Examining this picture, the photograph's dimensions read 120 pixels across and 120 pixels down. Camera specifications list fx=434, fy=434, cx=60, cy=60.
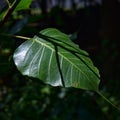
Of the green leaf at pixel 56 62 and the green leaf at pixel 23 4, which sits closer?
the green leaf at pixel 56 62

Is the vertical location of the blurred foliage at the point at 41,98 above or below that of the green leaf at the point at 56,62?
below

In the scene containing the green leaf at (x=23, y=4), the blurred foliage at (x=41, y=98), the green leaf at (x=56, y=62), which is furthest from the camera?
the blurred foliage at (x=41, y=98)

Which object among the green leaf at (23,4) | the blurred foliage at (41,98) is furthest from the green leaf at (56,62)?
the blurred foliage at (41,98)

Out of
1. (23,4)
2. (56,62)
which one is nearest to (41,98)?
(23,4)

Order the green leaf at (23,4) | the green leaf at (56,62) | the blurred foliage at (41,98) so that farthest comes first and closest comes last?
1. the blurred foliage at (41,98)
2. the green leaf at (23,4)
3. the green leaf at (56,62)

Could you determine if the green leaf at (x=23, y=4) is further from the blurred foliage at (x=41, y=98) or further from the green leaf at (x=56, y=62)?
the blurred foliage at (x=41, y=98)

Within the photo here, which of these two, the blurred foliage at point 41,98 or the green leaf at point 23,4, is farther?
the blurred foliage at point 41,98

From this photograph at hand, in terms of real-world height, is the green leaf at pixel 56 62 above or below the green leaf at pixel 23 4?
below

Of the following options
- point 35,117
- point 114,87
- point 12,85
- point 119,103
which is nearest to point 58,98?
point 35,117

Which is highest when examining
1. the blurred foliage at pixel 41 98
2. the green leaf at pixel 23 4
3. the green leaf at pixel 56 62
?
the green leaf at pixel 23 4

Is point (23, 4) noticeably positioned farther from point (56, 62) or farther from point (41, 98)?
point (41, 98)
